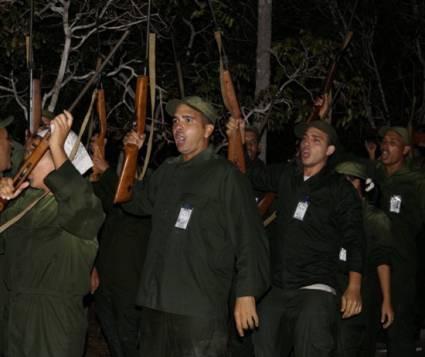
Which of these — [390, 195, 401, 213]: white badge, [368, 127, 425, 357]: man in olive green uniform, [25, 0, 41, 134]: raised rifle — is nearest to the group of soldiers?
[25, 0, 41, 134]: raised rifle

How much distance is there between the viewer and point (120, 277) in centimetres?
675

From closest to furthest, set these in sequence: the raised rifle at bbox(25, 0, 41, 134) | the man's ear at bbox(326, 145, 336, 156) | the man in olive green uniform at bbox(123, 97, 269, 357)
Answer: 1. the man in olive green uniform at bbox(123, 97, 269, 357)
2. the raised rifle at bbox(25, 0, 41, 134)
3. the man's ear at bbox(326, 145, 336, 156)

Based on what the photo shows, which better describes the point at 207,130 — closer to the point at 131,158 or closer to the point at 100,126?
the point at 131,158

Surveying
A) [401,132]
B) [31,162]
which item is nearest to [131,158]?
[31,162]

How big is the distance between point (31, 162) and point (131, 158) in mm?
917

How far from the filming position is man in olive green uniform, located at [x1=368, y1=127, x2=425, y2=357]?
742 cm

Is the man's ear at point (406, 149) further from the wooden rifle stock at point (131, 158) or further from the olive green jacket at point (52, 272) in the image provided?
the olive green jacket at point (52, 272)

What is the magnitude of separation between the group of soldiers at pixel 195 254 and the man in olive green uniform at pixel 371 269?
0.4 inches

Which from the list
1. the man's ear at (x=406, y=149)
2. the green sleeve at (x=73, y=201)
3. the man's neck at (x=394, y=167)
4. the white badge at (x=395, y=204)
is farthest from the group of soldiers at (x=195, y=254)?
the man's ear at (x=406, y=149)

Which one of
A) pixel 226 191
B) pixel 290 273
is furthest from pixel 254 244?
pixel 290 273

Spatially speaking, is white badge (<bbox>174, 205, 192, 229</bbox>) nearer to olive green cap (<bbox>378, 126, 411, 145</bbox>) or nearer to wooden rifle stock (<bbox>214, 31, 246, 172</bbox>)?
wooden rifle stock (<bbox>214, 31, 246, 172</bbox>)

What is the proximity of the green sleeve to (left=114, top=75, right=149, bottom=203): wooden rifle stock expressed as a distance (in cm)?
78

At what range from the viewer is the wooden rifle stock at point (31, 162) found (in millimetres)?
4406

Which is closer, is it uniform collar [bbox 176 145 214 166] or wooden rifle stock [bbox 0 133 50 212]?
wooden rifle stock [bbox 0 133 50 212]
